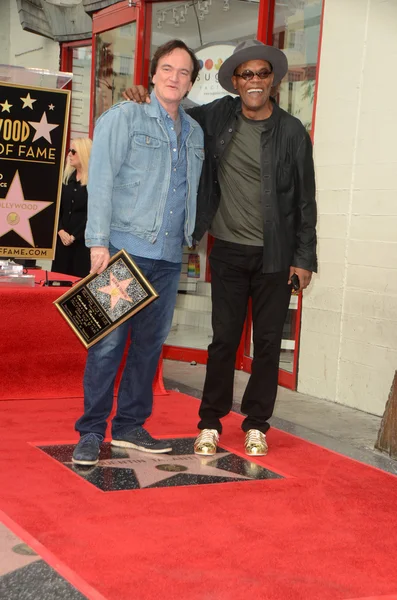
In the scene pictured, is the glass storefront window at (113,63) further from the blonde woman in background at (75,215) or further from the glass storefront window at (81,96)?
the glass storefront window at (81,96)

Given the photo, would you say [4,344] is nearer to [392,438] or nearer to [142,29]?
[392,438]

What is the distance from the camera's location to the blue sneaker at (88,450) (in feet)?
12.5

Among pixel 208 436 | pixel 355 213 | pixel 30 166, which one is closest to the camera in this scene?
pixel 208 436

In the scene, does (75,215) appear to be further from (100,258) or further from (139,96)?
(100,258)

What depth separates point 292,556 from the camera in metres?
2.92

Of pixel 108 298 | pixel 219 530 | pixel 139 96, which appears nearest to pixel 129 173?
pixel 139 96

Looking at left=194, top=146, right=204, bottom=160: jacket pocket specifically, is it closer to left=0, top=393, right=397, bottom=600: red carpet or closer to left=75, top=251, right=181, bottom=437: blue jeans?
left=75, top=251, right=181, bottom=437: blue jeans

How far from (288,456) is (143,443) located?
0.67 metres

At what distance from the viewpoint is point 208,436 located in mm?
4215

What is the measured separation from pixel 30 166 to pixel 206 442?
1.82 meters

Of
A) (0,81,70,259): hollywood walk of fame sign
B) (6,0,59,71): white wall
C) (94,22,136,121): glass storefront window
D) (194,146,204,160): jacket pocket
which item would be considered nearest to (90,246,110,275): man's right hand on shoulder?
(194,146,204,160): jacket pocket

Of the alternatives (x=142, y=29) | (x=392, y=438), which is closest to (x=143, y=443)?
(x=392, y=438)

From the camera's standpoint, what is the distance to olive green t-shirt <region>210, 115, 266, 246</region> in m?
4.12

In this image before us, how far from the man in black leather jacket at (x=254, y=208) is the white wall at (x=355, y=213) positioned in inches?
54.4
